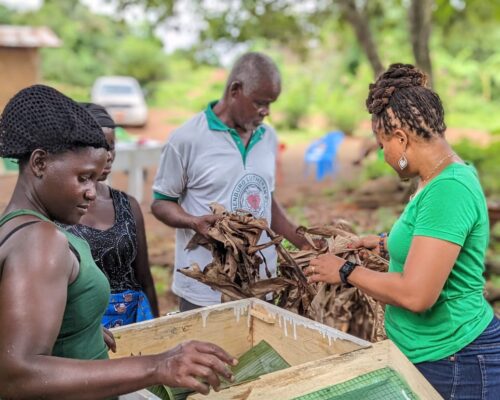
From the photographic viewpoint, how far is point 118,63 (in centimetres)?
2909

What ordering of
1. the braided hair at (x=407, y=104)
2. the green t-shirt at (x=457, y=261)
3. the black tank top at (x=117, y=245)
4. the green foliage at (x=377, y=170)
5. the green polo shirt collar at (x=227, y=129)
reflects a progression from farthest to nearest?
the green foliage at (x=377, y=170) → the green polo shirt collar at (x=227, y=129) → the black tank top at (x=117, y=245) → the braided hair at (x=407, y=104) → the green t-shirt at (x=457, y=261)

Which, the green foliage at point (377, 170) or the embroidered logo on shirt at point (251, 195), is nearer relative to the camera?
the embroidered logo on shirt at point (251, 195)

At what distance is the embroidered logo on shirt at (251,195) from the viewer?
3295 millimetres

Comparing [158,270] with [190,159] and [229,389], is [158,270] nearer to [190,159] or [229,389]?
[190,159]

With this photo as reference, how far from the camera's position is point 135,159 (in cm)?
935

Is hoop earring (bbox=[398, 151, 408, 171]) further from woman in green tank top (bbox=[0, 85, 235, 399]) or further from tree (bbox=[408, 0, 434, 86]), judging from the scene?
tree (bbox=[408, 0, 434, 86])

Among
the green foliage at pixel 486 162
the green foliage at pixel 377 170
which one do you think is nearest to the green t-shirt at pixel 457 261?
the green foliage at pixel 486 162

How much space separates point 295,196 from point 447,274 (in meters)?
10.2

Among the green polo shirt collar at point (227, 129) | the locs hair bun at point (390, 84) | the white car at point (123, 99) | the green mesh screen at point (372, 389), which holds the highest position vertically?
the white car at point (123, 99)

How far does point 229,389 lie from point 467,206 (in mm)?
871

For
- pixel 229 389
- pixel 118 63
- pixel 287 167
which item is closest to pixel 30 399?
pixel 229 389

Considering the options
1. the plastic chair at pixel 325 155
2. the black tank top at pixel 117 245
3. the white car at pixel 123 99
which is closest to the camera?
the black tank top at pixel 117 245

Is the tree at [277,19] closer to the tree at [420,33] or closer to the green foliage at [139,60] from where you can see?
the tree at [420,33]

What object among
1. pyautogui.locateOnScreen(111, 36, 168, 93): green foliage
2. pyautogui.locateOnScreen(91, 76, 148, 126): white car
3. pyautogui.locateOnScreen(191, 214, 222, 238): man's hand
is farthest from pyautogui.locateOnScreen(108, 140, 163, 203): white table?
pyautogui.locateOnScreen(111, 36, 168, 93): green foliage
